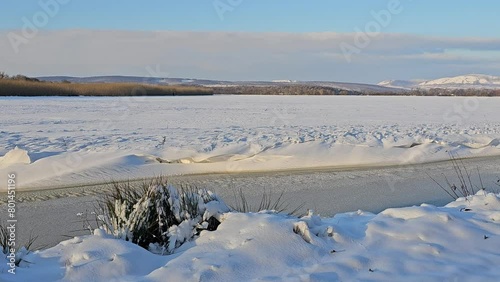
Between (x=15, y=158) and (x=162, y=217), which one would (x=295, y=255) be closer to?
(x=162, y=217)

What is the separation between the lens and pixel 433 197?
8.09 meters

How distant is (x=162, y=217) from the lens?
15.1 ft

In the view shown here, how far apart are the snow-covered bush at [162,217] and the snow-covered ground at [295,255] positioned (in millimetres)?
180

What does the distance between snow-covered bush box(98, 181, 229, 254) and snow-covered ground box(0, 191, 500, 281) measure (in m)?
0.18

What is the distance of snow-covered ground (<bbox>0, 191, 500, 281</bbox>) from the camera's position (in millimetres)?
3475

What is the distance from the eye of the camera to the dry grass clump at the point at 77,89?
111 ft

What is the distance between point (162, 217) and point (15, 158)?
659cm
